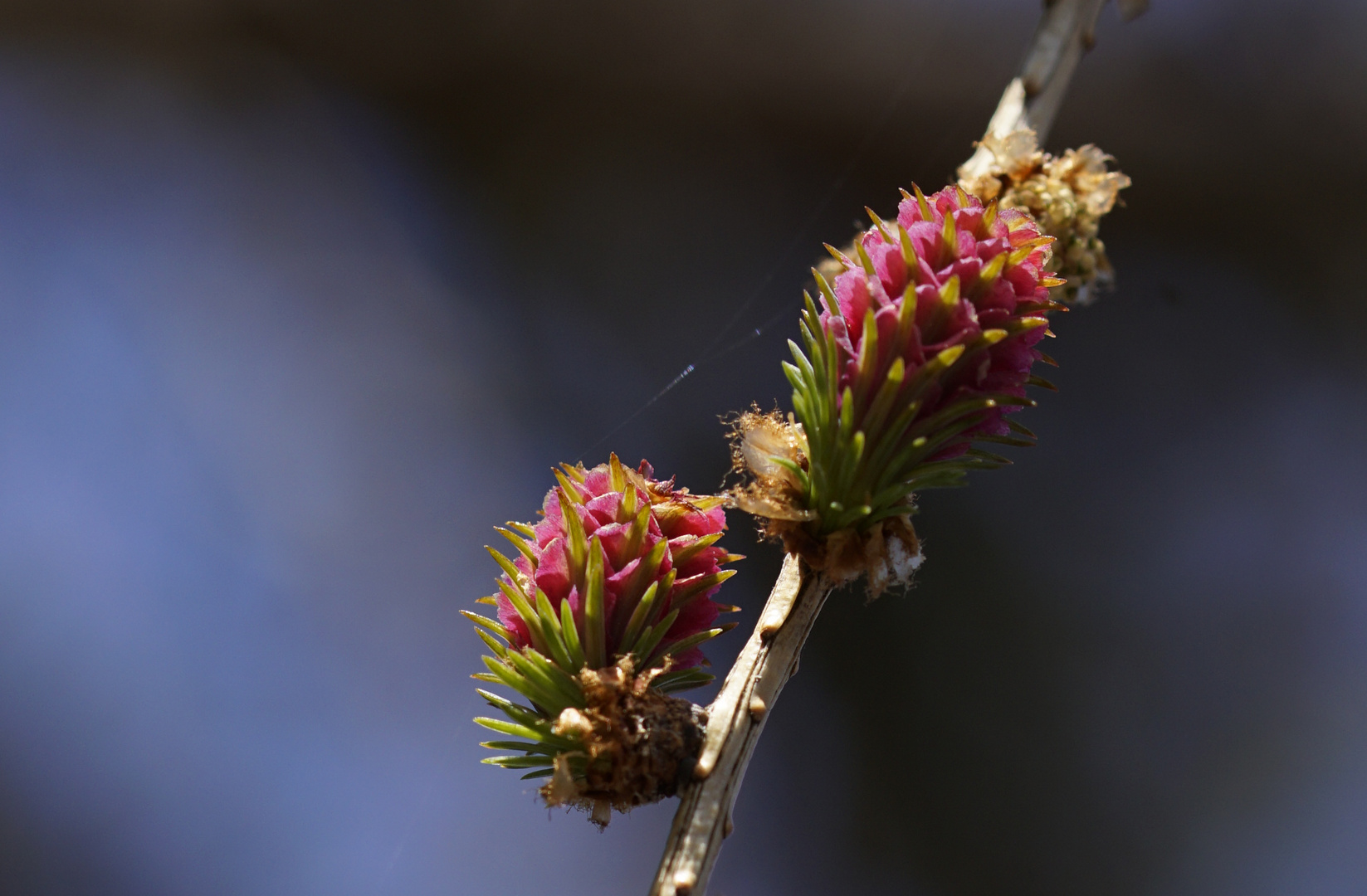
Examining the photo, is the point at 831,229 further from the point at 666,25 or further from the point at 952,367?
the point at 952,367

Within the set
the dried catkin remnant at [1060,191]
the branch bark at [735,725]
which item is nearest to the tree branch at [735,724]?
the branch bark at [735,725]

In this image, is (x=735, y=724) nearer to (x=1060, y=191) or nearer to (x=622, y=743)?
(x=622, y=743)

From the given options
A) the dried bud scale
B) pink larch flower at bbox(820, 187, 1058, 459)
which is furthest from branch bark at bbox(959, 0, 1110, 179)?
the dried bud scale

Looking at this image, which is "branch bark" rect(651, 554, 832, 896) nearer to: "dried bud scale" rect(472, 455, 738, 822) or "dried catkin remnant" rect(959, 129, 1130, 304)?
"dried bud scale" rect(472, 455, 738, 822)

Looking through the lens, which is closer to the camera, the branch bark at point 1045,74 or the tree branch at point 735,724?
the tree branch at point 735,724

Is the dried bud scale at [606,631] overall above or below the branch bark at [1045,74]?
below

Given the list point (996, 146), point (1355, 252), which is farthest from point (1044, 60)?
point (1355, 252)

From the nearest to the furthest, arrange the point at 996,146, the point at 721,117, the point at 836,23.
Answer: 1. the point at 996,146
2. the point at 836,23
3. the point at 721,117

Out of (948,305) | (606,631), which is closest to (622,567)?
(606,631)

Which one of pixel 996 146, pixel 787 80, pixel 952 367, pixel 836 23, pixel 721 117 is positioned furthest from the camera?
pixel 721 117

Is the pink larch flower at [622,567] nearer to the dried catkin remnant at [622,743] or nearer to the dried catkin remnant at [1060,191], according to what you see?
the dried catkin remnant at [622,743]
